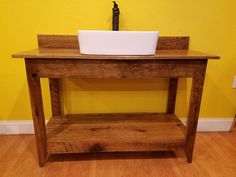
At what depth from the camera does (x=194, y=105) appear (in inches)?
38.7

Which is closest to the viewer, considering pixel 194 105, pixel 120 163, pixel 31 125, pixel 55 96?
pixel 194 105

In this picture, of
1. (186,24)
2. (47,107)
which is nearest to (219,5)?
(186,24)

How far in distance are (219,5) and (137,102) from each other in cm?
86

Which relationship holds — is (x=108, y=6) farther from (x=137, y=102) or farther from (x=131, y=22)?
(x=137, y=102)

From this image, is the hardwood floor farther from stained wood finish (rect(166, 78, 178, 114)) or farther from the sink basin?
the sink basin

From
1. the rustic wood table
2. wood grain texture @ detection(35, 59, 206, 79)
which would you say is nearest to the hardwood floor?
the rustic wood table

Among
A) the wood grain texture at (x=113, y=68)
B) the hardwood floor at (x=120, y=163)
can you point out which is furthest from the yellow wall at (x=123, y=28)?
the wood grain texture at (x=113, y=68)

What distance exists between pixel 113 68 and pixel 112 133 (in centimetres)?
43

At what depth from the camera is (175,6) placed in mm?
1158

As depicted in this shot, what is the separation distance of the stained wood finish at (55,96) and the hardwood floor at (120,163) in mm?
281

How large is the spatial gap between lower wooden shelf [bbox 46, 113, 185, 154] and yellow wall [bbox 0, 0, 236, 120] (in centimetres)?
13

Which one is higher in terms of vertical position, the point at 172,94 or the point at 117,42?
the point at 117,42

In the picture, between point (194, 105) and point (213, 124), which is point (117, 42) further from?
point (213, 124)

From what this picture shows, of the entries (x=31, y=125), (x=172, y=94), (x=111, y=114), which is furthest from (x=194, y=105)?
(x=31, y=125)
